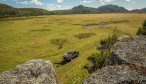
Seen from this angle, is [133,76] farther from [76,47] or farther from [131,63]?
[76,47]

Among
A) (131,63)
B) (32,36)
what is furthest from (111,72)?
(32,36)

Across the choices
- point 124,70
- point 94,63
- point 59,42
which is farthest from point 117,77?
point 59,42

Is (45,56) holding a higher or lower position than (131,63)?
lower

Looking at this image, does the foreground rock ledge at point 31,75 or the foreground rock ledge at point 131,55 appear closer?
the foreground rock ledge at point 31,75

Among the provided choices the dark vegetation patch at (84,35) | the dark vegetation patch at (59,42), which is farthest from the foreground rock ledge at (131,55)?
the dark vegetation patch at (84,35)

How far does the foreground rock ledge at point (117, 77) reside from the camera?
71.9ft

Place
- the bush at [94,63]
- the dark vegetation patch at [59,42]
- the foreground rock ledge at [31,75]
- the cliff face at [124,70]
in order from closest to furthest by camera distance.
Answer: the cliff face at [124,70] → the foreground rock ledge at [31,75] → the bush at [94,63] → the dark vegetation patch at [59,42]

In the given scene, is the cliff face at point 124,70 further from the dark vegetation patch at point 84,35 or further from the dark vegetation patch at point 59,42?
the dark vegetation patch at point 84,35

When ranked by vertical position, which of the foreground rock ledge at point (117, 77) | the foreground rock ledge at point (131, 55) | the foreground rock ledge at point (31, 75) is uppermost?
the foreground rock ledge at point (131, 55)

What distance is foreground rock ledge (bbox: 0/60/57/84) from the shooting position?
2492cm

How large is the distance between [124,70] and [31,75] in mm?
10957

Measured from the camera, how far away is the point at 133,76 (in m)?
22.6

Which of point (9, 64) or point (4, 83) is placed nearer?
point (4, 83)

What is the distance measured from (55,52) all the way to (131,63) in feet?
255
